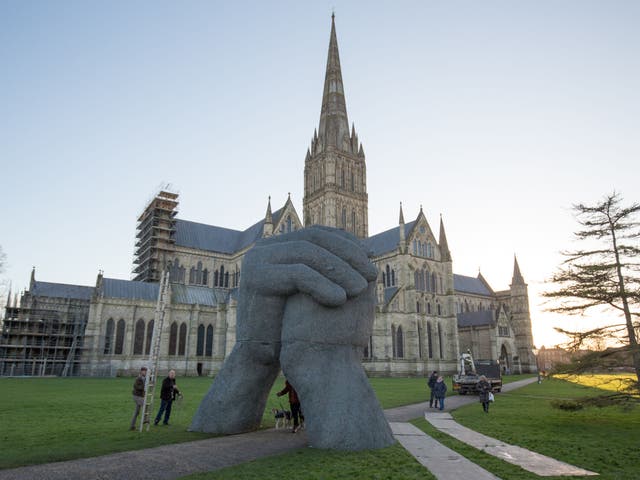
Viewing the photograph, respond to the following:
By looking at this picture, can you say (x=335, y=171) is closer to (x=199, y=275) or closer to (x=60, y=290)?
(x=199, y=275)

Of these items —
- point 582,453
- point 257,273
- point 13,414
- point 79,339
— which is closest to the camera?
point 582,453

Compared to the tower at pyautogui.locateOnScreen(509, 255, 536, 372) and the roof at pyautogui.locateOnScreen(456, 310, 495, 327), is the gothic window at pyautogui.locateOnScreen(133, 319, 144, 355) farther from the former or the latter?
the tower at pyautogui.locateOnScreen(509, 255, 536, 372)

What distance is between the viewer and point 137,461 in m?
8.61

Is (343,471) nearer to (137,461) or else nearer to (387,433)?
→ (387,433)

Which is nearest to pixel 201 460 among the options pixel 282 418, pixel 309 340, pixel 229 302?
pixel 309 340

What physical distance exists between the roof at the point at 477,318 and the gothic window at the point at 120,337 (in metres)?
49.9

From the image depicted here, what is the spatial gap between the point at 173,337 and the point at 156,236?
1632cm

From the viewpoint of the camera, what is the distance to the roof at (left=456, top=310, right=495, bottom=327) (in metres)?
67.4

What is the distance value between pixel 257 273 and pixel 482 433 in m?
7.99

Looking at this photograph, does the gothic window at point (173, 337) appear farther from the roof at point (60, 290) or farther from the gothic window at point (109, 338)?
the roof at point (60, 290)

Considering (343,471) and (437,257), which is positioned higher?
(437,257)

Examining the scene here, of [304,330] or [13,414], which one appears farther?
[13,414]

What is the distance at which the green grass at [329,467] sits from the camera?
760 centimetres

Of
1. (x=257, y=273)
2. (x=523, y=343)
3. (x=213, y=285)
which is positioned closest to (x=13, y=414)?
(x=257, y=273)
